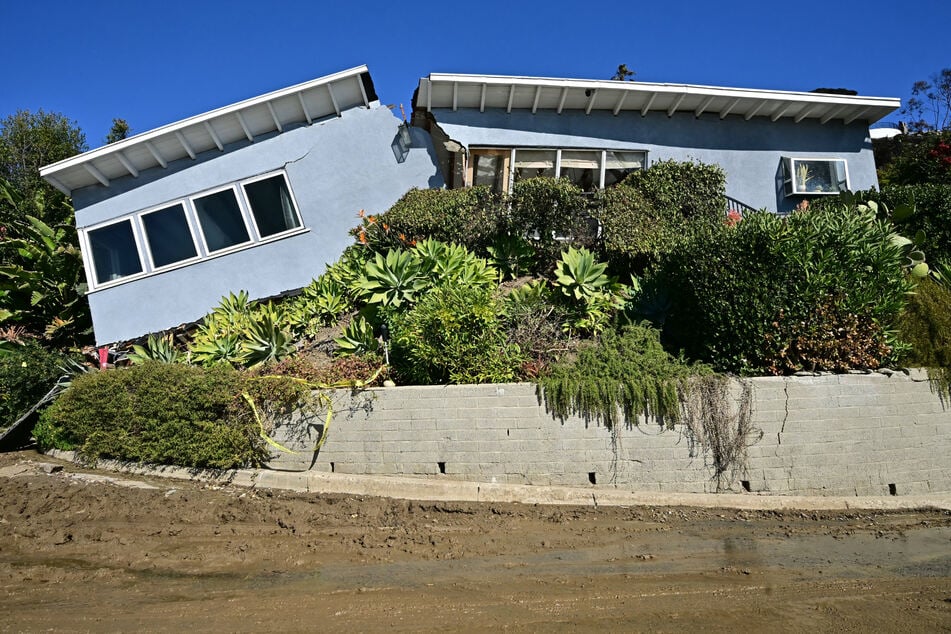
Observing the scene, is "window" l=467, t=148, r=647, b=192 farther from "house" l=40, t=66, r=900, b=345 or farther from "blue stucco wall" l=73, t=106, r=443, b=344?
"blue stucco wall" l=73, t=106, r=443, b=344

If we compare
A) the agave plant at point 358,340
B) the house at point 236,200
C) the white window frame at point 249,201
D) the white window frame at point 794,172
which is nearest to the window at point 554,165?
the house at point 236,200

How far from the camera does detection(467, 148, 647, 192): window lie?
12.9 metres

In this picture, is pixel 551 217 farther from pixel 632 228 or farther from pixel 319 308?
pixel 319 308

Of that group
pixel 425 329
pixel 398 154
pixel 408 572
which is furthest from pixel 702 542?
pixel 398 154

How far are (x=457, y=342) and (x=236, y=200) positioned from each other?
6.55 metres

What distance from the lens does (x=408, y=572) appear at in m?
6.02

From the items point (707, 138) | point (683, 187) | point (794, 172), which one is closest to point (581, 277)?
point (683, 187)

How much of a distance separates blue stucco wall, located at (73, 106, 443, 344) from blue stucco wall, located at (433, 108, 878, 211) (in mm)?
1362

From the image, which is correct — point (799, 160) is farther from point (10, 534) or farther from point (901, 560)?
point (10, 534)

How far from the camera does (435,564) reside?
6207mm

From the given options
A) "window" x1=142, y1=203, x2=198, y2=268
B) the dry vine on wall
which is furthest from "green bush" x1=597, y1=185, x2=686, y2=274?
"window" x1=142, y1=203, x2=198, y2=268

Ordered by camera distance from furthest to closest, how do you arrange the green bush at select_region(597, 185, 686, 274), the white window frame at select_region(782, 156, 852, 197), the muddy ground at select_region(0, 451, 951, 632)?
the white window frame at select_region(782, 156, 852, 197) < the green bush at select_region(597, 185, 686, 274) < the muddy ground at select_region(0, 451, 951, 632)

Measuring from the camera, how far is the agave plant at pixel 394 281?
9.59 m

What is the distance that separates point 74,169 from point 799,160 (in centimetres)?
1421
